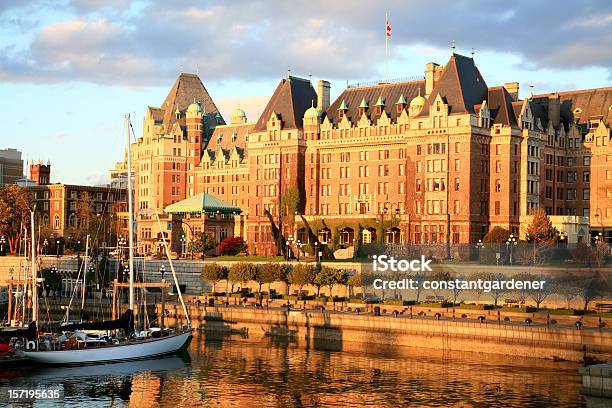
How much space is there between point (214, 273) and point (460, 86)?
43797mm

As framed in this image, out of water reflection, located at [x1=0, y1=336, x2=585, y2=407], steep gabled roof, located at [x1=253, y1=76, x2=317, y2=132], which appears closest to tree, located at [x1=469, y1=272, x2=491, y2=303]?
water reflection, located at [x1=0, y1=336, x2=585, y2=407]

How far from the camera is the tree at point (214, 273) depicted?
452 feet

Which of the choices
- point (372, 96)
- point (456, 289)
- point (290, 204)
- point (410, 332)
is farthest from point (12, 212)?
point (410, 332)

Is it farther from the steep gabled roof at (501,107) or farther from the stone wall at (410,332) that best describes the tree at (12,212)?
the steep gabled roof at (501,107)

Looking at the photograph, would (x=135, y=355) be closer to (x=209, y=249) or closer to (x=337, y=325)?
(x=337, y=325)

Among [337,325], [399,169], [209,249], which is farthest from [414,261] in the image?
[209,249]

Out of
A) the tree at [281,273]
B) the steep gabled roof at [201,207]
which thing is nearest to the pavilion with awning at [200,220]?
the steep gabled roof at [201,207]

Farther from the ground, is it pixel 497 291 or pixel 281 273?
pixel 281 273

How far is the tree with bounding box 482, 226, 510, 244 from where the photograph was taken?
141m

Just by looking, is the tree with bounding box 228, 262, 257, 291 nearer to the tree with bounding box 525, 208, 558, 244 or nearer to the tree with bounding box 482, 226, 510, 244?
the tree with bounding box 482, 226, 510, 244

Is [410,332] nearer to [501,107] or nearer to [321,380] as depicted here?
[321,380]

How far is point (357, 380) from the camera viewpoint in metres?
80.5

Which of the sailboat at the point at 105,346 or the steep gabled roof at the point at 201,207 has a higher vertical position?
the steep gabled roof at the point at 201,207

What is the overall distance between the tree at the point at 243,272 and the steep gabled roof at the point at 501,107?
1658 inches
